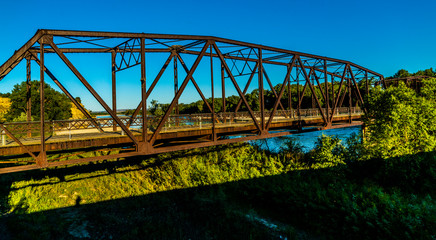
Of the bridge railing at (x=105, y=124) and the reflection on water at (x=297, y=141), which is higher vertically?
the bridge railing at (x=105, y=124)

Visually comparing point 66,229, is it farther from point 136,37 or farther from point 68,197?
point 136,37

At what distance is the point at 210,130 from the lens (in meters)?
17.0

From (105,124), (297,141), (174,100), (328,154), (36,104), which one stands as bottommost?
(297,141)

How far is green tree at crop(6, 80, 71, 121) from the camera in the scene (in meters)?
44.9

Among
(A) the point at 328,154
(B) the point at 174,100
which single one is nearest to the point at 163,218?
(B) the point at 174,100

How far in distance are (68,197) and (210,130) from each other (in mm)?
13170

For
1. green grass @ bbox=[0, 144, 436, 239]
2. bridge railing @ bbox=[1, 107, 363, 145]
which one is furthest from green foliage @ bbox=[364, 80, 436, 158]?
bridge railing @ bbox=[1, 107, 363, 145]

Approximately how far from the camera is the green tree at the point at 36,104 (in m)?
44.9

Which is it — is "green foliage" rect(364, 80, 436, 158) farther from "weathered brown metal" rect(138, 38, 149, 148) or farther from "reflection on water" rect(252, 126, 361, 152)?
"weathered brown metal" rect(138, 38, 149, 148)

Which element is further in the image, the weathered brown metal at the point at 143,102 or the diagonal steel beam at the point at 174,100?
the diagonal steel beam at the point at 174,100

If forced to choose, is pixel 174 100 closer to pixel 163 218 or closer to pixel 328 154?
pixel 163 218

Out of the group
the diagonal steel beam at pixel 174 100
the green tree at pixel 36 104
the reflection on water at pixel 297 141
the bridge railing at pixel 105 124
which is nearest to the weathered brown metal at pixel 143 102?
the diagonal steel beam at pixel 174 100

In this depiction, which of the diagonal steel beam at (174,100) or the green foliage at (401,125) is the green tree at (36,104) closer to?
the diagonal steel beam at (174,100)

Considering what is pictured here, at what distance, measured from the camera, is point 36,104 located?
46.0 m
